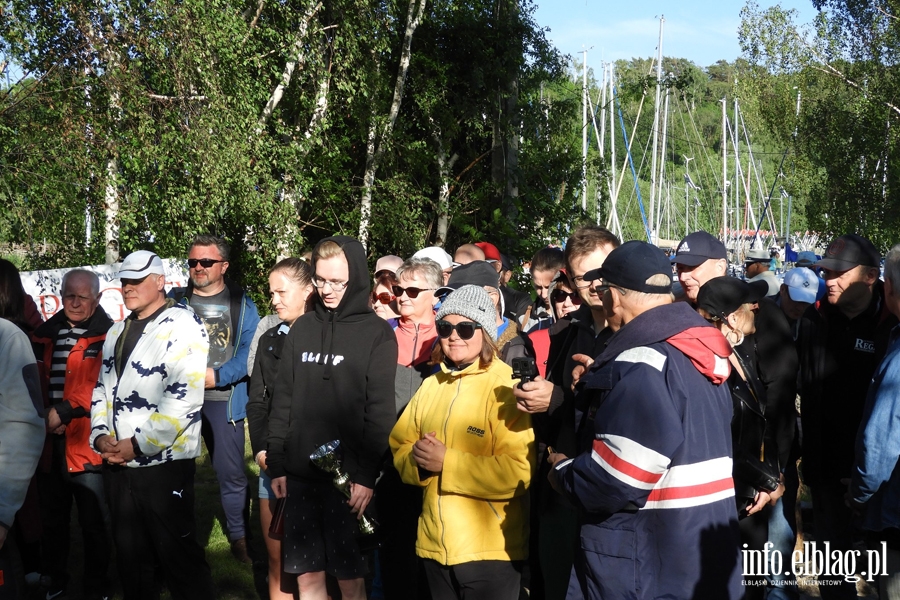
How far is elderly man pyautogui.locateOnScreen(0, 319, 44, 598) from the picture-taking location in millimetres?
3348

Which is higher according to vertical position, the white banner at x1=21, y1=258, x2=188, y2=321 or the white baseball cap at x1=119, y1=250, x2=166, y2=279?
the white baseball cap at x1=119, y1=250, x2=166, y2=279

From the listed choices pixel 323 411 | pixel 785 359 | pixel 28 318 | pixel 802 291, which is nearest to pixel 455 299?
pixel 323 411

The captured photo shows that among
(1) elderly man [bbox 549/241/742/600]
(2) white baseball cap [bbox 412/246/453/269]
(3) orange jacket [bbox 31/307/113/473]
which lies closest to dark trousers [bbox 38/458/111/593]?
(3) orange jacket [bbox 31/307/113/473]

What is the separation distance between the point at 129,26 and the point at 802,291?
7930mm

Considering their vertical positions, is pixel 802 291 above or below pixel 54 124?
below

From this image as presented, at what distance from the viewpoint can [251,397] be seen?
5117 mm

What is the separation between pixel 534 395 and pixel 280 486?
1719 mm

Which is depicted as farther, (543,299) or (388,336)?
(543,299)

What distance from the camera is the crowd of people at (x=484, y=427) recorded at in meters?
2.94

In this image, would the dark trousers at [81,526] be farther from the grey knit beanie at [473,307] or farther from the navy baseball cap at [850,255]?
the navy baseball cap at [850,255]

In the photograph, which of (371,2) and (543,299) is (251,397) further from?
(371,2)

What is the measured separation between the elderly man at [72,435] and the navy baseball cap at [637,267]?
4133 mm

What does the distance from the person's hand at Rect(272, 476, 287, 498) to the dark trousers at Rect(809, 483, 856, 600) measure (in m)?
3.27

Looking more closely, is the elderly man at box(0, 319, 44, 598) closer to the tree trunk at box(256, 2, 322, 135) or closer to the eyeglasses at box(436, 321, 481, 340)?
the eyeglasses at box(436, 321, 481, 340)
